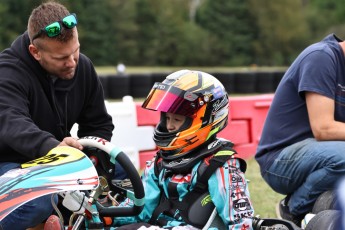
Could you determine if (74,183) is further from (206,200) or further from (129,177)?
(206,200)

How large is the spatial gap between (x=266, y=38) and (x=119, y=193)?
5337cm

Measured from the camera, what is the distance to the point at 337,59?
4633 mm

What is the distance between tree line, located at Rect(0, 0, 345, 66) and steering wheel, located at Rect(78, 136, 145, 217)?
41.9 m

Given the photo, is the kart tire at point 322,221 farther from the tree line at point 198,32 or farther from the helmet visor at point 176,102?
the tree line at point 198,32

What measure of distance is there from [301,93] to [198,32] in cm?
4873

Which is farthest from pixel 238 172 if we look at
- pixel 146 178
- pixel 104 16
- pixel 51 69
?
pixel 104 16

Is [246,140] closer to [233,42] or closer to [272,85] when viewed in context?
[272,85]

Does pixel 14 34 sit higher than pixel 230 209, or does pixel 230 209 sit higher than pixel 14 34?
pixel 230 209

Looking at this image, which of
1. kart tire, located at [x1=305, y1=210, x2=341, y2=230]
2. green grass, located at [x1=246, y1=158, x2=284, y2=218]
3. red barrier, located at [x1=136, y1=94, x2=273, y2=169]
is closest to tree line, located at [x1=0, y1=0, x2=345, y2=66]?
red barrier, located at [x1=136, y1=94, x2=273, y2=169]

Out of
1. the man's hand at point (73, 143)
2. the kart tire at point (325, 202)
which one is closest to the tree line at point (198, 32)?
the kart tire at point (325, 202)

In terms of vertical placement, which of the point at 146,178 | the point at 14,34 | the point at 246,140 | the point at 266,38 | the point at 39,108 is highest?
Result: the point at 39,108

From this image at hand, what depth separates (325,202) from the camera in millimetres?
4406

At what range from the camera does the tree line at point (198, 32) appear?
156 ft

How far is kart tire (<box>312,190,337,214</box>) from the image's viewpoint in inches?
172
